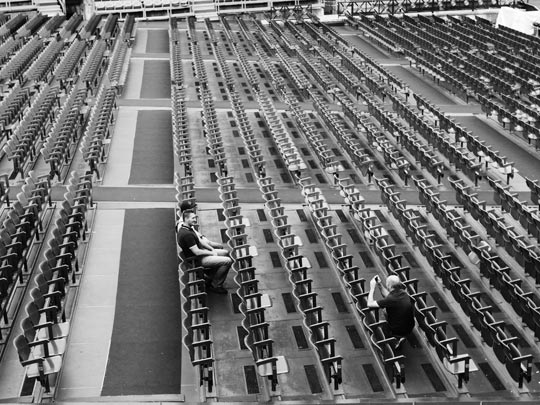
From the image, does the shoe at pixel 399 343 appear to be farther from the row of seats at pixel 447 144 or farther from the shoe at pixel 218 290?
the row of seats at pixel 447 144

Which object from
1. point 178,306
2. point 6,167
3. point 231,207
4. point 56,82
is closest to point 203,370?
point 178,306

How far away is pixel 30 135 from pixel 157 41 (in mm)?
17346

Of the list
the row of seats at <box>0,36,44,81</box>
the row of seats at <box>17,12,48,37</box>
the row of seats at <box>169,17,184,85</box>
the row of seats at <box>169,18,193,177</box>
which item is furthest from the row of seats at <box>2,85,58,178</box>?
the row of seats at <box>17,12,48,37</box>

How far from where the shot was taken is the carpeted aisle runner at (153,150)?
15.8 metres

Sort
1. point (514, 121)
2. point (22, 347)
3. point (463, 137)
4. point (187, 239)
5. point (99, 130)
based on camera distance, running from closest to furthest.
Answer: point (22, 347), point (187, 239), point (99, 130), point (463, 137), point (514, 121)

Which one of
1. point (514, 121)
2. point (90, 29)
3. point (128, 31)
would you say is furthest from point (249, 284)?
point (90, 29)

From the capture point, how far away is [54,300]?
9.46 m

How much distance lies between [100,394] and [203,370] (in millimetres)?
1170

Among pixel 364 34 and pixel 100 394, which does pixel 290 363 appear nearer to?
pixel 100 394

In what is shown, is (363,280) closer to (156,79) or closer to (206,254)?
(206,254)

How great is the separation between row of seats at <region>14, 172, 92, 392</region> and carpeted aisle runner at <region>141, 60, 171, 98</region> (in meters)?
10.0

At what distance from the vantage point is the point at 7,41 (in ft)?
100

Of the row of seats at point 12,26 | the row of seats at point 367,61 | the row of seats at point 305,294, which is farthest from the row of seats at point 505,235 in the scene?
the row of seats at point 12,26

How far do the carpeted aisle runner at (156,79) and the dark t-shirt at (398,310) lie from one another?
15.2 m
